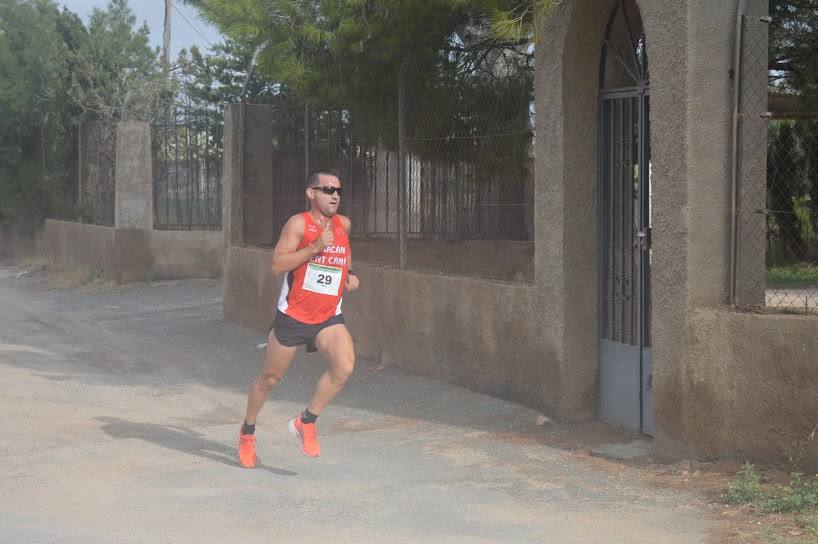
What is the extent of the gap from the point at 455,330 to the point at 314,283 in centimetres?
259

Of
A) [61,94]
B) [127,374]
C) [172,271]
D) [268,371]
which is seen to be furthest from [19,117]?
[268,371]

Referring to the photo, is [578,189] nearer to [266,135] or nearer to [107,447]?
[107,447]

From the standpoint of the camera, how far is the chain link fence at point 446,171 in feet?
30.4

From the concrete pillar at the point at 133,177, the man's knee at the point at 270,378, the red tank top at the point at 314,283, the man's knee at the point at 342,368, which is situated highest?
the concrete pillar at the point at 133,177

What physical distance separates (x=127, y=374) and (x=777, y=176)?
6.08 meters

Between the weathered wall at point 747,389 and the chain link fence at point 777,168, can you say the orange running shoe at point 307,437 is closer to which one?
the weathered wall at point 747,389

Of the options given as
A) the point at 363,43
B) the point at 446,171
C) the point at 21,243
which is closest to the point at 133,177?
the point at 21,243

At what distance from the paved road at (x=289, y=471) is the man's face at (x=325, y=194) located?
150 cm

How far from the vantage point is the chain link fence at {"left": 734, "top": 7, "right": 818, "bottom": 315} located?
6.92 metres

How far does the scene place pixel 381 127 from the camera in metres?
11.0

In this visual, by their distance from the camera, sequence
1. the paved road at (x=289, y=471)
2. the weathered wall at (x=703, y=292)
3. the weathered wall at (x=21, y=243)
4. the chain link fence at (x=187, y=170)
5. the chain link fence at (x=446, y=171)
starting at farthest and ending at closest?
1. the weathered wall at (x=21, y=243)
2. the chain link fence at (x=187, y=170)
3. the chain link fence at (x=446, y=171)
4. the weathered wall at (x=703, y=292)
5. the paved road at (x=289, y=471)

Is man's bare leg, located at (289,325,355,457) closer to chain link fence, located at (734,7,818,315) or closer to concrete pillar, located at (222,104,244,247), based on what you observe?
chain link fence, located at (734,7,818,315)

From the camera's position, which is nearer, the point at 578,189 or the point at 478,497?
the point at 478,497

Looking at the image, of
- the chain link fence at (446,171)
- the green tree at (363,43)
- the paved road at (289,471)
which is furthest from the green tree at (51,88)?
the paved road at (289,471)
